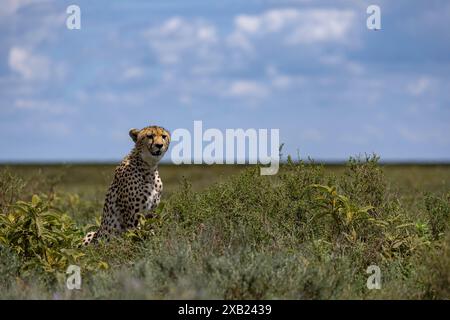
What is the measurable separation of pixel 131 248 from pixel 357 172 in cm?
295

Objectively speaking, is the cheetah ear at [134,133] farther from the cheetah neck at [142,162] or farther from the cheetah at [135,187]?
the cheetah neck at [142,162]

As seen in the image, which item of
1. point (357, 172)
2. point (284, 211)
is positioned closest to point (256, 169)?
point (284, 211)

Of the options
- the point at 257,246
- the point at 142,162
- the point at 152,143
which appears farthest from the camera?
the point at 142,162

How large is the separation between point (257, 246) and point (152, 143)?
6.21ft

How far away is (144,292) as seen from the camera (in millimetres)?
6230

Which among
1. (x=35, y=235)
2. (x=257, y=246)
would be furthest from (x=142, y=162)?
(x=257, y=246)

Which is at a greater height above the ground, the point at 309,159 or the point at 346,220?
the point at 309,159

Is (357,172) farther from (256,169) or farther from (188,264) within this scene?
(188,264)

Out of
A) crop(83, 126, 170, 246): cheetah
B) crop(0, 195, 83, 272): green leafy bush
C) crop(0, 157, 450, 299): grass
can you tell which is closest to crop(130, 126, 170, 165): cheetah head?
crop(83, 126, 170, 246): cheetah

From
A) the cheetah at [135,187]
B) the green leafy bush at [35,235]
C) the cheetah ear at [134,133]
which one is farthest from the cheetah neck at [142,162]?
the green leafy bush at [35,235]

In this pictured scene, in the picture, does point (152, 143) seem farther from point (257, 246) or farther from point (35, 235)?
point (257, 246)

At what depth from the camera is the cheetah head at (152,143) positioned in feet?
29.7

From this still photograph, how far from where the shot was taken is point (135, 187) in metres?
9.09

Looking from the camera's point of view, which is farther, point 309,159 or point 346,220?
point 309,159
